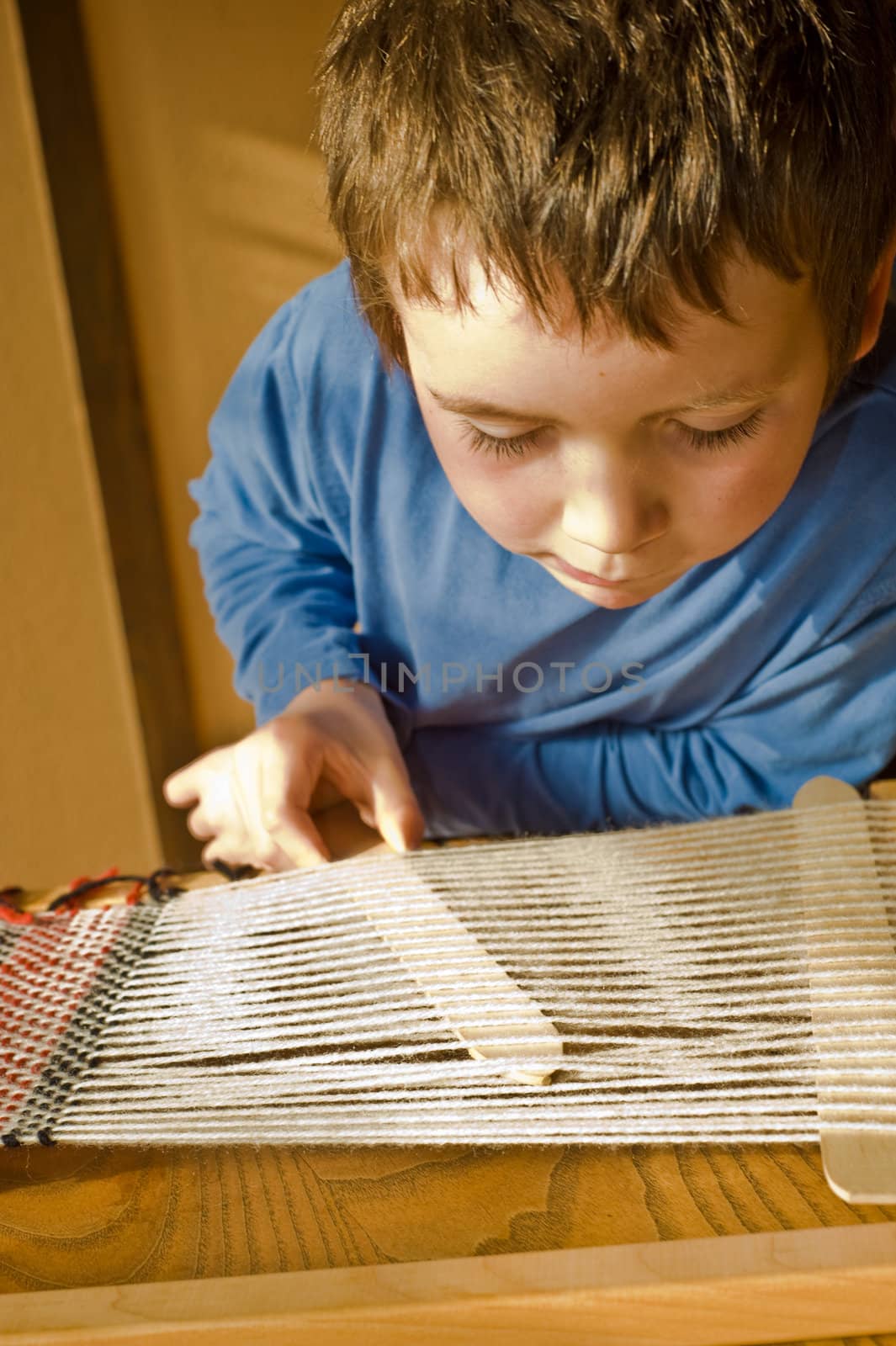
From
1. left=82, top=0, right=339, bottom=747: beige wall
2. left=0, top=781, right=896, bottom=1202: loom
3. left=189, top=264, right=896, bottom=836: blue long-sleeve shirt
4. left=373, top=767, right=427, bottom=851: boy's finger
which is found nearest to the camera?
left=0, top=781, right=896, bottom=1202: loom

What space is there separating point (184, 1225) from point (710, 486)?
40 cm

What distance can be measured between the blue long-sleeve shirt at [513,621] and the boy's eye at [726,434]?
0.26 metres

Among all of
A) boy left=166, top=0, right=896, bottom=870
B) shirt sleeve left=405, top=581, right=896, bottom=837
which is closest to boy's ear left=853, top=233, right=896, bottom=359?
boy left=166, top=0, right=896, bottom=870

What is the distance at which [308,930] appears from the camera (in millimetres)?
665

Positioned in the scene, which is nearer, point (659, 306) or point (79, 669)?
point (659, 306)

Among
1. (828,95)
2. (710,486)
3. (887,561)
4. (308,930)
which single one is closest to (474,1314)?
(308,930)

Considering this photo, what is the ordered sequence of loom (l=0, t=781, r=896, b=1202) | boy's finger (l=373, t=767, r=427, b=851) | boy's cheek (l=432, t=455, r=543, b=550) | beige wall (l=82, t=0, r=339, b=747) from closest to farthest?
loom (l=0, t=781, r=896, b=1202) < boy's cheek (l=432, t=455, r=543, b=550) < boy's finger (l=373, t=767, r=427, b=851) < beige wall (l=82, t=0, r=339, b=747)

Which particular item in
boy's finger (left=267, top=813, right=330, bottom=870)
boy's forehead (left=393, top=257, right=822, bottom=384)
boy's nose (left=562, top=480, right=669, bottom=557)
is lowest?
boy's finger (left=267, top=813, right=330, bottom=870)

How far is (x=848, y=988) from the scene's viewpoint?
21.5 inches

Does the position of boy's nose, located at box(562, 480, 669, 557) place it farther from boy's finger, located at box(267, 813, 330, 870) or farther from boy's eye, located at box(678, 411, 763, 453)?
boy's finger, located at box(267, 813, 330, 870)

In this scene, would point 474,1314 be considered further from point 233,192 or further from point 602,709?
point 233,192

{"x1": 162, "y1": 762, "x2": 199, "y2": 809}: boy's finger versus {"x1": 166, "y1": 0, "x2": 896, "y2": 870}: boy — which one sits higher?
{"x1": 166, "y1": 0, "x2": 896, "y2": 870}: boy

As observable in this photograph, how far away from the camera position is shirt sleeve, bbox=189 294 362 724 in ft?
3.15

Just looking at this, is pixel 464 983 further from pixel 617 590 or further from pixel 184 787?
pixel 184 787
